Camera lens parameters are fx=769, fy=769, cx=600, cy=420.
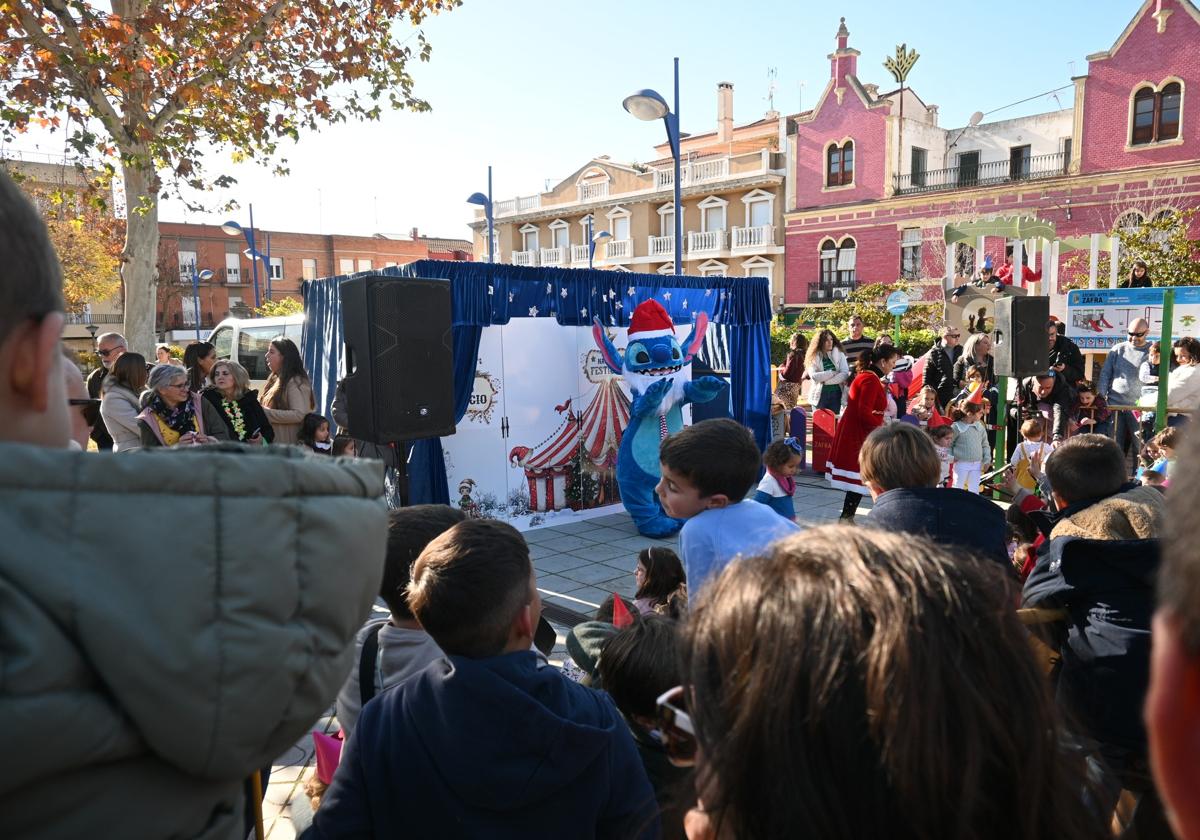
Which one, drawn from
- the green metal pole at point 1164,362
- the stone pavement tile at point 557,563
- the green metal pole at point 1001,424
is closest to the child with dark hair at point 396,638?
the stone pavement tile at point 557,563

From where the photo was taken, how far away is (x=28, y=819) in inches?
25.6

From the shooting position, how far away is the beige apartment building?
104ft

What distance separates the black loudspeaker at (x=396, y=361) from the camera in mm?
5113

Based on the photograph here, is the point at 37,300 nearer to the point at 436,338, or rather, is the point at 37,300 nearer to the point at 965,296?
the point at 436,338

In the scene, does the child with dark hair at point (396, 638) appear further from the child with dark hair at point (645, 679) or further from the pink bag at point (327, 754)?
the child with dark hair at point (645, 679)

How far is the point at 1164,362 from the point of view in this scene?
8.00 m

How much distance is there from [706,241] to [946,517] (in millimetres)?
31450

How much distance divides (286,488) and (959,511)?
2.37m

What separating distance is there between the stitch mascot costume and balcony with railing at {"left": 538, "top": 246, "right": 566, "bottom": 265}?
1207 inches

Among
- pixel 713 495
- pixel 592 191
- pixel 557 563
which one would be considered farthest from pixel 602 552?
pixel 592 191

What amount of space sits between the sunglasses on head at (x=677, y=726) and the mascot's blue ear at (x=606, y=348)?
6944mm

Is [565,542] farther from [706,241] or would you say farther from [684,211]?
[684,211]

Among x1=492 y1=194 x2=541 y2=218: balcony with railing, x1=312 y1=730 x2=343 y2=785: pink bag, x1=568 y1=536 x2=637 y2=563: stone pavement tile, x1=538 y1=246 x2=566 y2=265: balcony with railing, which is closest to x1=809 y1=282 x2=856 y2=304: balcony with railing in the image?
x1=538 y1=246 x2=566 y2=265: balcony with railing

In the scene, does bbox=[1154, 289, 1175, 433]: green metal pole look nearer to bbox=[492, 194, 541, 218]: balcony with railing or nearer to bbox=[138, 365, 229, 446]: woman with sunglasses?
bbox=[138, 365, 229, 446]: woman with sunglasses
